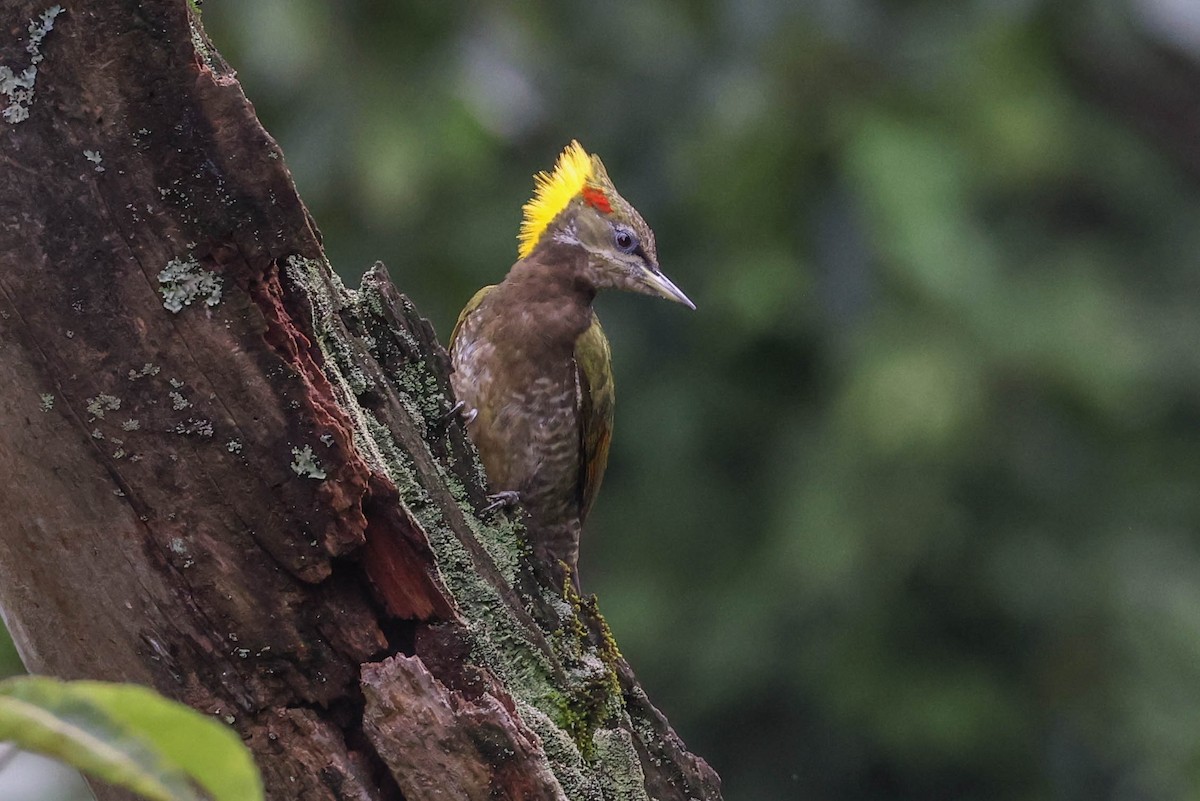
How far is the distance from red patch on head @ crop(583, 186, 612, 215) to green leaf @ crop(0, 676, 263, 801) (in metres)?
3.27

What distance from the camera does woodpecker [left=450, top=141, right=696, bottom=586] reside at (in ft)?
14.1

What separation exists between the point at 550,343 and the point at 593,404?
0.28m

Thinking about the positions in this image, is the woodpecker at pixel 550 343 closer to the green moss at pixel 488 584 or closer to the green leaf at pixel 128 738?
the green moss at pixel 488 584

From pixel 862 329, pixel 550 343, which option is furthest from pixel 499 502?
pixel 862 329

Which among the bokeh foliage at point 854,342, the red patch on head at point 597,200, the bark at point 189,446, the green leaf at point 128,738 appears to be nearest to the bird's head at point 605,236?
the red patch on head at point 597,200

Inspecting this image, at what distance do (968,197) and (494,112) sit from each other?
2.04 metres

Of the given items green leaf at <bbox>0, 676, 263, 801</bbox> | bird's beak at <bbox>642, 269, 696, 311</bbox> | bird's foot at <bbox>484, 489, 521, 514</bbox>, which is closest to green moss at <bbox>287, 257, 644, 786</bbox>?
bird's foot at <bbox>484, 489, 521, 514</bbox>

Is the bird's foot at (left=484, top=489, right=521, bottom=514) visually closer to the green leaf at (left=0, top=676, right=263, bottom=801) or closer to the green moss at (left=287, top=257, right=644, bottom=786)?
the green moss at (left=287, top=257, right=644, bottom=786)

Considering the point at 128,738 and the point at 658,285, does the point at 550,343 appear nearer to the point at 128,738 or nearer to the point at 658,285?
the point at 658,285

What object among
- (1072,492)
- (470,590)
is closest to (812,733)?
(1072,492)

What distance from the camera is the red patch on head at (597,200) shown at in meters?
4.37

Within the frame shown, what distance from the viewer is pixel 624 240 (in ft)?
14.3

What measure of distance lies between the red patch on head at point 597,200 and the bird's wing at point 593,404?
31 centimetres

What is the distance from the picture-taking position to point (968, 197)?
6.84 m
